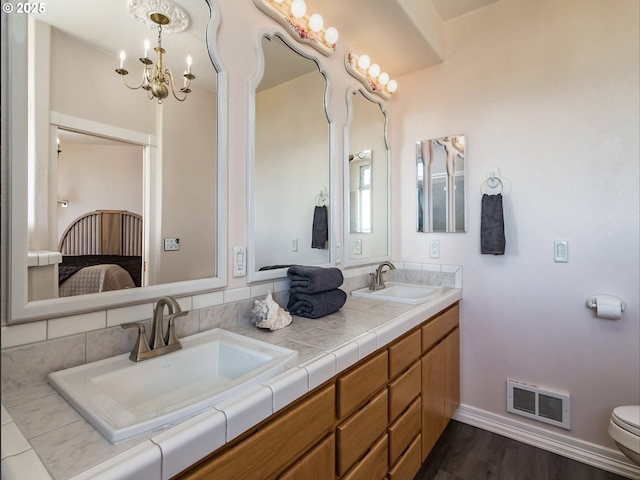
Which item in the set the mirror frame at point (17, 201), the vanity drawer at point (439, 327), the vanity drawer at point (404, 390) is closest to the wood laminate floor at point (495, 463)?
the vanity drawer at point (404, 390)

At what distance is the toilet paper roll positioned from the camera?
175 cm

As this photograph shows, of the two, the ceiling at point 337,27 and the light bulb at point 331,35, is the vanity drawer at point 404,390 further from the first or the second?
the light bulb at point 331,35

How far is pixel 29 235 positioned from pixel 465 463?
→ 2.23 m

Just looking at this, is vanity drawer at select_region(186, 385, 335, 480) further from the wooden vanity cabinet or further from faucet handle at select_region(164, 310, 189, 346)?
the wooden vanity cabinet

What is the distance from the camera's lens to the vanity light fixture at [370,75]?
2128 millimetres

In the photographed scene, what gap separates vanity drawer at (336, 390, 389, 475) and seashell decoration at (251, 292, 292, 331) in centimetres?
43

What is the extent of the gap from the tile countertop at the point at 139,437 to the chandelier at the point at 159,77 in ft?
3.12

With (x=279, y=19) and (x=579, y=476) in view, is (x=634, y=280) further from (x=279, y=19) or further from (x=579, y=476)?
(x=279, y=19)

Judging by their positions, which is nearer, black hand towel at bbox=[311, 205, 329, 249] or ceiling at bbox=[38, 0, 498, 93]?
→ ceiling at bbox=[38, 0, 498, 93]

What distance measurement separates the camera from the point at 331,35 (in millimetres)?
1859

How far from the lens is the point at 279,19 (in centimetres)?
158

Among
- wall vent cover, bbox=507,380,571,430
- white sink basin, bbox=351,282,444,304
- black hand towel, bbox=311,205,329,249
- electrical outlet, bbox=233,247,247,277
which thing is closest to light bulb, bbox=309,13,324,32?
black hand towel, bbox=311,205,329,249

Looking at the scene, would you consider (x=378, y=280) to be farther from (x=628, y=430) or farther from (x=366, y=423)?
(x=628, y=430)

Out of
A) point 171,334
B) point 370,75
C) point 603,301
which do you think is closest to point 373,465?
point 171,334
